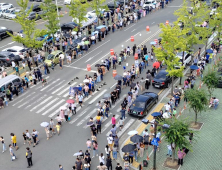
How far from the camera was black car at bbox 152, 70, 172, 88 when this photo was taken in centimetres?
3472

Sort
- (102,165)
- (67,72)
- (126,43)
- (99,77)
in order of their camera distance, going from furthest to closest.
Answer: (126,43)
(67,72)
(99,77)
(102,165)

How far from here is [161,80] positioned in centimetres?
3488

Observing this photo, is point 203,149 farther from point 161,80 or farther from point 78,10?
point 78,10

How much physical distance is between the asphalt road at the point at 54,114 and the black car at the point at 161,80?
632 mm

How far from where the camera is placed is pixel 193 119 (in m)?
29.1

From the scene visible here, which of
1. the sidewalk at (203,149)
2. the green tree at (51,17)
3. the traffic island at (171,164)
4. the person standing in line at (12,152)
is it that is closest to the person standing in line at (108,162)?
the sidewalk at (203,149)

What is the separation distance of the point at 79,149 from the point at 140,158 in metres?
4.66

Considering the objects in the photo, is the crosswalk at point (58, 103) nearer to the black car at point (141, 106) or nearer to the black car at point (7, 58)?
the black car at point (141, 106)

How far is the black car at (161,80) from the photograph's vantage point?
34.7 metres

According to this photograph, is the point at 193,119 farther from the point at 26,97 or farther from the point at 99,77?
the point at 26,97

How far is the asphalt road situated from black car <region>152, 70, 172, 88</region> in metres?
0.63

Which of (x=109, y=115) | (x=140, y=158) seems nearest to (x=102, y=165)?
(x=140, y=158)

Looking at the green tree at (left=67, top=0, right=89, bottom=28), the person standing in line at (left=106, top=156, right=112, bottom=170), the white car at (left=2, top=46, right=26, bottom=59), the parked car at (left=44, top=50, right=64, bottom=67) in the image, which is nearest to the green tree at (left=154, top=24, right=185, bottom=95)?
the person standing in line at (left=106, top=156, right=112, bottom=170)

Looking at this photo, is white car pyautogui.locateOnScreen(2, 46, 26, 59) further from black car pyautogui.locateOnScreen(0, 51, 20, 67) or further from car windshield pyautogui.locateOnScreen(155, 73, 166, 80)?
car windshield pyautogui.locateOnScreen(155, 73, 166, 80)
